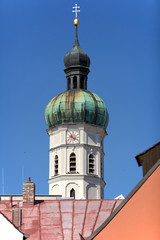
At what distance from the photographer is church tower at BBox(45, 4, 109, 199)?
7712 centimetres

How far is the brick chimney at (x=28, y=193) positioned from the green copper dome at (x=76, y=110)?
36.5 metres

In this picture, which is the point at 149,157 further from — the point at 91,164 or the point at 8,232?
the point at 91,164

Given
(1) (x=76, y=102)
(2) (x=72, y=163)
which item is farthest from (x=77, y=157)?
(1) (x=76, y=102)

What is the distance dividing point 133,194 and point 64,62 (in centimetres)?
5570

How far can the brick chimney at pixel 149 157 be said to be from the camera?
91.2 ft

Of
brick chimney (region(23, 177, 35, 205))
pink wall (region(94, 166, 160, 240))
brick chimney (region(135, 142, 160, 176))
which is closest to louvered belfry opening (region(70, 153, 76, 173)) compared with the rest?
brick chimney (region(23, 177, 35, 205))

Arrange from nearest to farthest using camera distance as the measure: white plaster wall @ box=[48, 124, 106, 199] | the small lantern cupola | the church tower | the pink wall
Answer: the pink wall, white plaster wall @ box=[48, 124, 106, 199], the church tower, the small lantern cupola

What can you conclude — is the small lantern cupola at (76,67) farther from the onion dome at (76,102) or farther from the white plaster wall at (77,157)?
the white plaster wall at (77,157)

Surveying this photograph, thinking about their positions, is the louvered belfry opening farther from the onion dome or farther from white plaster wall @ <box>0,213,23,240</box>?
white plaster wall @ <box>0,213,23,240</box>

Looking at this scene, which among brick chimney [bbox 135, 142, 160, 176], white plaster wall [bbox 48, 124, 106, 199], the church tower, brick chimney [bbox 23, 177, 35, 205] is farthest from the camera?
the church tower

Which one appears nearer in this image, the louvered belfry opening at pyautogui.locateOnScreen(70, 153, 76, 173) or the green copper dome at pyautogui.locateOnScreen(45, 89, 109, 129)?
the louvered belfry opening at pyautogui.locateOnScreen(70, 153, 76, 173)

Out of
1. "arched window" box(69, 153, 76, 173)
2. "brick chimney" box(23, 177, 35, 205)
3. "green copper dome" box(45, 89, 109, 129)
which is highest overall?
"green copper dome" box(45, 89, 109, 129)

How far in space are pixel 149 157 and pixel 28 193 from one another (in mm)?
12549

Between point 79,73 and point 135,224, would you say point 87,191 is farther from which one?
point 135,224
